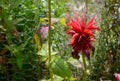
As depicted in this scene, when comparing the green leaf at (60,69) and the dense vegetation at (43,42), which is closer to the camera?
the green leaf at (60,69)

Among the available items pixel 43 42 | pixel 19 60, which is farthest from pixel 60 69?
pixel 19 60

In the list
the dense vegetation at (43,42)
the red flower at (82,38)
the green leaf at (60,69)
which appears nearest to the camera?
the red flower at (82,38)

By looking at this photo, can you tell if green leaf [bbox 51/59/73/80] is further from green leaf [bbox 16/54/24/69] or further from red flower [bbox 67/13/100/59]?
green leaf [bbox 16/54/24/69]

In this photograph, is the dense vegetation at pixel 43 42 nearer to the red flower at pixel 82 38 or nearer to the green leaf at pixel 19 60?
the green leaf at pixel 19 60

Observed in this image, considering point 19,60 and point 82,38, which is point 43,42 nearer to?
point 82,38

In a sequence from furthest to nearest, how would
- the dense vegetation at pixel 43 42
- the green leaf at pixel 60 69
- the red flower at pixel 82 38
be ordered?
the dense vegetation at pixel 43 42 < the green leaf at pixel 60 69 < the red flower at pixel 82 38

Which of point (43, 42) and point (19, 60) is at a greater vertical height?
point (43, 42)

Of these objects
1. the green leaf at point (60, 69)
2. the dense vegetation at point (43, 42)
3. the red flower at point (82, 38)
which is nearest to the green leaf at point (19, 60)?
the dense vegetation at point (43, 42)

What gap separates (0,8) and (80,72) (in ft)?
2.65

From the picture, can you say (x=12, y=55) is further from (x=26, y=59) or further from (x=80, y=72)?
(x=80, y=72)

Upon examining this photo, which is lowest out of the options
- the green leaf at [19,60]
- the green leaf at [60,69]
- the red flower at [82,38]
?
the green leaf at [19,60]

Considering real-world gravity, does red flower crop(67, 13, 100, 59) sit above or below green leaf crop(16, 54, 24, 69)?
above

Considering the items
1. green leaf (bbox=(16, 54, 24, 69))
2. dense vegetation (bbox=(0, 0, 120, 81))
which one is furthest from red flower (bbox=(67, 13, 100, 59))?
green leaf (bbox=(16, 54, 24, 69))

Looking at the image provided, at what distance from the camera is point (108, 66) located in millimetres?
2877
